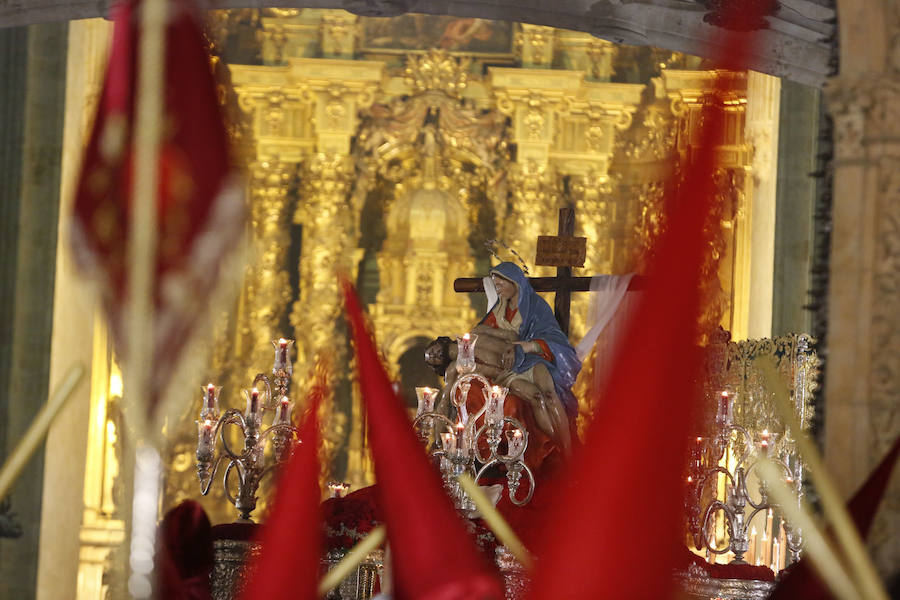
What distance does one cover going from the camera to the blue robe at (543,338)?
945 cm

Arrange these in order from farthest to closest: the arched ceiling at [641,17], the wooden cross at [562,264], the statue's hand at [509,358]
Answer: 1. the wooden cross at [562,264]
2. the statue's hand at [509,358]
3. the arched ceiling at [641,17]

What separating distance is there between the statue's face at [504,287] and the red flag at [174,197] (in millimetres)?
8460

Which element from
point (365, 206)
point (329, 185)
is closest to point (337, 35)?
point (329, 185)

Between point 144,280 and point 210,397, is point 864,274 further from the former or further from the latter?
point 144,280

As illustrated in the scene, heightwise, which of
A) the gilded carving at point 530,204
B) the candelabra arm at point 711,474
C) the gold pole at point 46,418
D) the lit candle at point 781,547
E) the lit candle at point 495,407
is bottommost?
the lit candle at point 781,547

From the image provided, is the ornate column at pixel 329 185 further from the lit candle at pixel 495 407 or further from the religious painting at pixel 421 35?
the lit candle at pixel 495 407

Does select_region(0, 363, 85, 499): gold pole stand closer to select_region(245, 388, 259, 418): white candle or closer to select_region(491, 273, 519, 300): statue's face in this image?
select_region(245, 388, 259, 418): white candle

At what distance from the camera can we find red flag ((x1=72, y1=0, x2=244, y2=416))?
1.35 m

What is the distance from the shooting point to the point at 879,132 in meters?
7.88

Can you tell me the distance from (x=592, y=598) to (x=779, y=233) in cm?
1467

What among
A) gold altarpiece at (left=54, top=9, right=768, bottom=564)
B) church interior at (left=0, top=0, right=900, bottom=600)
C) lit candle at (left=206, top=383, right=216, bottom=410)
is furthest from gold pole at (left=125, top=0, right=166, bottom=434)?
gold altarpiece at (left=54, top=9, right=768, bottom=564)

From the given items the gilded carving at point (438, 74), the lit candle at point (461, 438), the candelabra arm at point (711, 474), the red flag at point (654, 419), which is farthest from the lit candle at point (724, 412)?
the gilded carving at point (438, 74)

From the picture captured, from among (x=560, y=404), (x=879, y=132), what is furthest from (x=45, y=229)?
(x=879, y=132)

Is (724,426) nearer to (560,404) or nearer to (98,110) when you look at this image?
(560,404)
